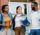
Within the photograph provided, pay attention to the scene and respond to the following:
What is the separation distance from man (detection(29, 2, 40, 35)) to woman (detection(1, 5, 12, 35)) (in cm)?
40

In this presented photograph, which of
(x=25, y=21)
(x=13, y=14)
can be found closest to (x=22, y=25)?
(x=25, y=21)

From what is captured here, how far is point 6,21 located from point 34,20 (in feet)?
1.74

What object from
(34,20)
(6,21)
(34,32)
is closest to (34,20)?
(34,20)

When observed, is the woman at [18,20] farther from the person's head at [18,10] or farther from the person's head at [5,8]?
the person's head at [5,8]

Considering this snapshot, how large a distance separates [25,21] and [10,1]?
0.47 m

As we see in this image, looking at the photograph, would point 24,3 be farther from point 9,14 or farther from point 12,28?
point 12,28

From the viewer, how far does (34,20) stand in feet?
8.46

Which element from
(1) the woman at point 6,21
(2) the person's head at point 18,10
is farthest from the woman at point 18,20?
(1) the woman at point 6,21

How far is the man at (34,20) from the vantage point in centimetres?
258

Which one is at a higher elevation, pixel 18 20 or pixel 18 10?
pixel 18 10

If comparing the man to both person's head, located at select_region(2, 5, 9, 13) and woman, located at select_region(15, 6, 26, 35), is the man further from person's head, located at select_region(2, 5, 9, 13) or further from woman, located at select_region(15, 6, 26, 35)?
person's head, located at select_region(2, 5, 9, 13)

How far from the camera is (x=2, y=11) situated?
250 cm

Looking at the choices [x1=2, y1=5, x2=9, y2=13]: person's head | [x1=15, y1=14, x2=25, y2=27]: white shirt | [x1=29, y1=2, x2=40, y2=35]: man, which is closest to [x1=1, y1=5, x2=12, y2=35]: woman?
[x1=2, y1=5, x2=9, y2=13]: person's head

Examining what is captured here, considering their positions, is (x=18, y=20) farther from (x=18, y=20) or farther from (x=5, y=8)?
(x=5, y=8)
